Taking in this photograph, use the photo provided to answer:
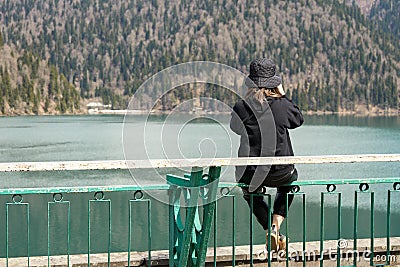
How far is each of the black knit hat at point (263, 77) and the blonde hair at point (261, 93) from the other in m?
0.03

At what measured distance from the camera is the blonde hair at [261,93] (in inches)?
234

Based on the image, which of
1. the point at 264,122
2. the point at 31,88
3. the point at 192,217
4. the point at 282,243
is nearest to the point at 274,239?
the point at 282,243

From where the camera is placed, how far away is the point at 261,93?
19.5 feet

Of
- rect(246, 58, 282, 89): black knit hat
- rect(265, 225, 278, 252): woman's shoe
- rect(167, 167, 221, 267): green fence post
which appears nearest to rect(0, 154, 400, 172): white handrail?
rect(167, 167, 221, 267): green fence post

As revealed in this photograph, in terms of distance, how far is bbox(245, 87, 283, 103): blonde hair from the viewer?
594cm

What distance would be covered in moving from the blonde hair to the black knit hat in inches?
1.4

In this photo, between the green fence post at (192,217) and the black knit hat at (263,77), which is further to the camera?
the black knit hat at (263,77)

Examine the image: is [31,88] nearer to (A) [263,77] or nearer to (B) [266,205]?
(B) [266,205]

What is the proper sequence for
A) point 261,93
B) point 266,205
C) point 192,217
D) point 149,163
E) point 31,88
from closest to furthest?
point 149,163, point 192,217, point 261,93, point 266,205, point 31,88

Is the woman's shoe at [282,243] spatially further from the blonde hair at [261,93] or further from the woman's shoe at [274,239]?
the blonde hair at [261,93]

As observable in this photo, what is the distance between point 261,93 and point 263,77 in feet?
0.56

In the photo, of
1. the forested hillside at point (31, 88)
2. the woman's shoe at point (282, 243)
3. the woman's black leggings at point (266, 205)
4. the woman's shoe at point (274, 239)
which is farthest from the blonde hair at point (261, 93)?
the forested hillside at point (31, 88)

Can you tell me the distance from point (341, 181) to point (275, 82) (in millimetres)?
1115

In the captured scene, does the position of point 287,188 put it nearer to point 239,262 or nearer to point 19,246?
point 239,262
